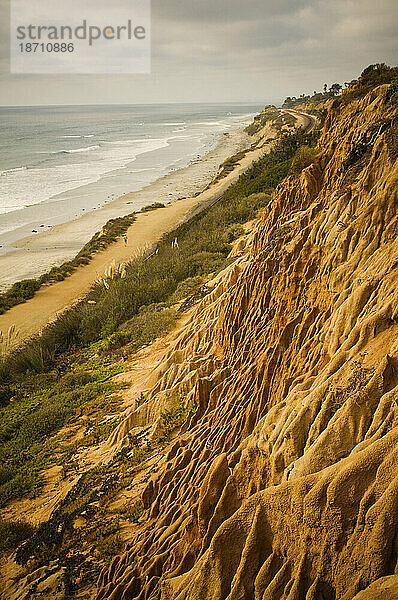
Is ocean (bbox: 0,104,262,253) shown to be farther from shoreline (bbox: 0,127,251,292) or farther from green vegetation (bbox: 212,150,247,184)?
green vegetation (bbox: 212,150,247,184)

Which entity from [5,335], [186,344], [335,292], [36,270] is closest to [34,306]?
[5,335]

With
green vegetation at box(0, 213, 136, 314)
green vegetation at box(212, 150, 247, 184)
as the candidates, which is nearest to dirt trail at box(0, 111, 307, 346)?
green vegetation at box(0, 213, 136, 314)

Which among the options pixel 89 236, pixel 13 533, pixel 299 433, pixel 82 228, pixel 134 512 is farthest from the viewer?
pixel 82 228

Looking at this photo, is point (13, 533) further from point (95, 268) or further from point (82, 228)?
point (82, 228)

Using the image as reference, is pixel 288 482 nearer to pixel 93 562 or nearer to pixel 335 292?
pixel 335 292

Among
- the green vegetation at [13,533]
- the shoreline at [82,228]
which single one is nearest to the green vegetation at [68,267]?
the shoreline at [82,228]

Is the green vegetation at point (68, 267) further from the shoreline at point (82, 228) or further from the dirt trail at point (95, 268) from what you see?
the shoreline at point (82, 228)

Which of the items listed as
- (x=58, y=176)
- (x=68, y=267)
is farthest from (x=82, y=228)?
(x=58, y=176)
